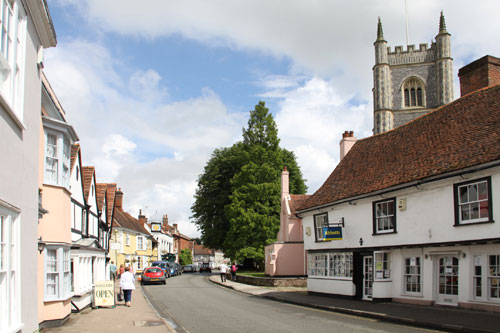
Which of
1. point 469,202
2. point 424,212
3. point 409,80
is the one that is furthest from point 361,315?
point 409,80

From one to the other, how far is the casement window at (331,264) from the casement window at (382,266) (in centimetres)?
211

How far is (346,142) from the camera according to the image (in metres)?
28.2

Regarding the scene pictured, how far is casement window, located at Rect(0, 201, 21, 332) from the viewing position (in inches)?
250

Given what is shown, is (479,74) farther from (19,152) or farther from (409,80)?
(409,80)

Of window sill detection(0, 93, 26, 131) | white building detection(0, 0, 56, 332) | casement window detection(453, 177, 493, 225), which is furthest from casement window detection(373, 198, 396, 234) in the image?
window sill detection(0, 93, 26, 131)

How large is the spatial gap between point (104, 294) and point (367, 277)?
435 inches

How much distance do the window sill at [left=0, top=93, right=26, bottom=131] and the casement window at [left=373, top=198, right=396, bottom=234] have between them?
15262mm

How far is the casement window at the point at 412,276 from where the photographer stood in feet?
60.0

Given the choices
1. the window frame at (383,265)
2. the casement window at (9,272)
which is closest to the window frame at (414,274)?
the window frame at (383,265)

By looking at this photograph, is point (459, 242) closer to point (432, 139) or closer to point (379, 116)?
point (432, 139)

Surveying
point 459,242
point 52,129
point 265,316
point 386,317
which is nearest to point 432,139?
point 459,242

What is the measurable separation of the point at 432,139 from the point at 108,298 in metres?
14.2

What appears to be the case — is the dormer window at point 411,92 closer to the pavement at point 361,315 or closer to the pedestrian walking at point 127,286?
the pavement at point 361,315

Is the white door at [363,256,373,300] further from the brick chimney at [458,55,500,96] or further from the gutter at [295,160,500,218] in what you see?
the brick chimney at [458,55,500,96]
